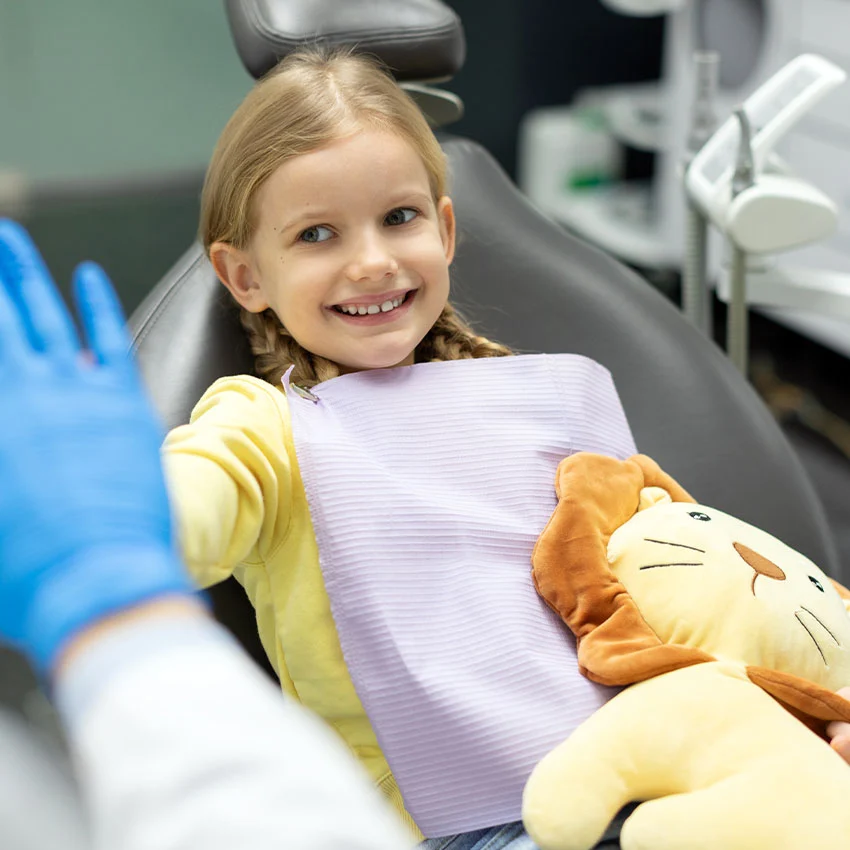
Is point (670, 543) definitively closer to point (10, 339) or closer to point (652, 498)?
point (652, 498)

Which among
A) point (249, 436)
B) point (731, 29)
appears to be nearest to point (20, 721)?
point (249, 436)

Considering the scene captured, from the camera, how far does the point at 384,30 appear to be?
126 centimetres

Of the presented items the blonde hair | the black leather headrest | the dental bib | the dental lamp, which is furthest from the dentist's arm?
the dental lamp

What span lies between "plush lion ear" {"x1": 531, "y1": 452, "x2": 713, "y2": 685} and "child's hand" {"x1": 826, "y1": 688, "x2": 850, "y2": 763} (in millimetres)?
115

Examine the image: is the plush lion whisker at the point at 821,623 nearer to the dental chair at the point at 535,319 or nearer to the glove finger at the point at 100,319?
the dental chair at the point at 535,319

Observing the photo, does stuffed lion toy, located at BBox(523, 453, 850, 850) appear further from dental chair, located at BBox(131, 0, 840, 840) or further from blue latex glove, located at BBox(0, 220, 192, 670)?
blue latex glove, located at BBox(0, 220, 192, 670)

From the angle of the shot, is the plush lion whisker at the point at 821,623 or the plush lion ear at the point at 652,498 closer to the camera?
the plush lion whisker at the point at 821,623

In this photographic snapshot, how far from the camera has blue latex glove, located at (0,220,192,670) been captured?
50 centimetres

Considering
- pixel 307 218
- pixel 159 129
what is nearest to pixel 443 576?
pixel 307 218

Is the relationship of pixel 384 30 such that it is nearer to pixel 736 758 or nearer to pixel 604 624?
pixel 604 624

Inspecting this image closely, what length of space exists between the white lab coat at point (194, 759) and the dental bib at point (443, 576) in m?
0.42

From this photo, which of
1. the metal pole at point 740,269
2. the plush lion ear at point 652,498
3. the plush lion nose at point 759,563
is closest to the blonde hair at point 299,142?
the plush lion ear at point 652,498

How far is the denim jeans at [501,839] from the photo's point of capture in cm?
87

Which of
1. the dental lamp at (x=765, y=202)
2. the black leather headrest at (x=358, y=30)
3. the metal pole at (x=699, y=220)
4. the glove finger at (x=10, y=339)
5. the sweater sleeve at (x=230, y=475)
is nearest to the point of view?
the glove finger at (x=10, y=339)
